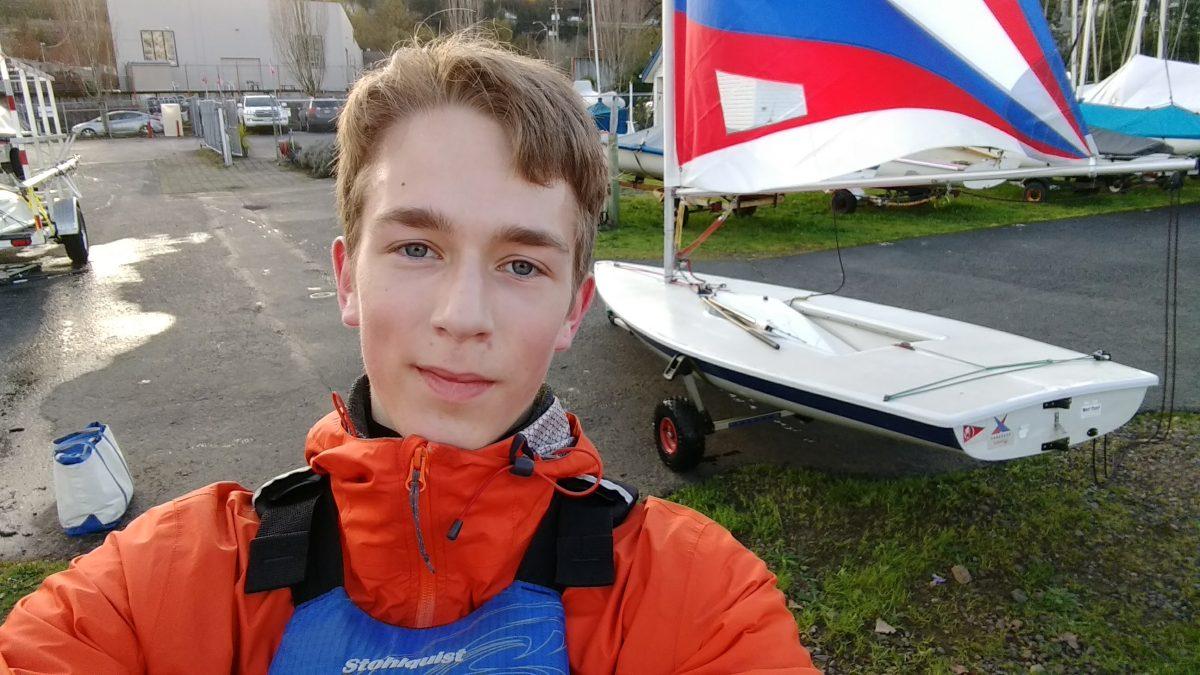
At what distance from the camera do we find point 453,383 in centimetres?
140

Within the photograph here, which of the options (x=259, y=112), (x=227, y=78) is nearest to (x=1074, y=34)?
(x=259, y=112)

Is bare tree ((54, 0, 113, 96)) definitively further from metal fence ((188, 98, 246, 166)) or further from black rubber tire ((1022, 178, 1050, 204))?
black rubber tire ((1022, 178, 1050, 204))

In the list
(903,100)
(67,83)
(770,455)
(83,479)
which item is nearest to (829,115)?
(903,100)

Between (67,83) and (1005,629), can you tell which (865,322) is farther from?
(67,83)

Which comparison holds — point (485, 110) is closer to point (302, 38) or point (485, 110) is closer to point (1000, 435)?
point (1000, 435)

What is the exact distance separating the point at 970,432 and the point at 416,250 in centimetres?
290

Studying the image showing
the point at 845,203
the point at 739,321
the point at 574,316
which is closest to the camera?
the point at 574,316

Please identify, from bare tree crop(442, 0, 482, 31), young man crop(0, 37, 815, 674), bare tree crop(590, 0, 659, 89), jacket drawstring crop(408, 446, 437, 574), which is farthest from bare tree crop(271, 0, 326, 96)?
jacket drawstring crop(408, 446, 437, 574)

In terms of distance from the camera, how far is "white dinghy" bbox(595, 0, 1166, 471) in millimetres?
3613

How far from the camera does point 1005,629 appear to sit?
3.26m

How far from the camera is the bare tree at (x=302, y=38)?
1538 inches

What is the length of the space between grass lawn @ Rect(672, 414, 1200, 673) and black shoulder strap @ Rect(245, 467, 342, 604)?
2338 millimetres

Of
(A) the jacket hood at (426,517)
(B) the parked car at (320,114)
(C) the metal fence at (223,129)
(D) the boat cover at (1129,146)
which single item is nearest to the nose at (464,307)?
(A) the jacket hood at (426,517)

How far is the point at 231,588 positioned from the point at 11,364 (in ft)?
22.2
